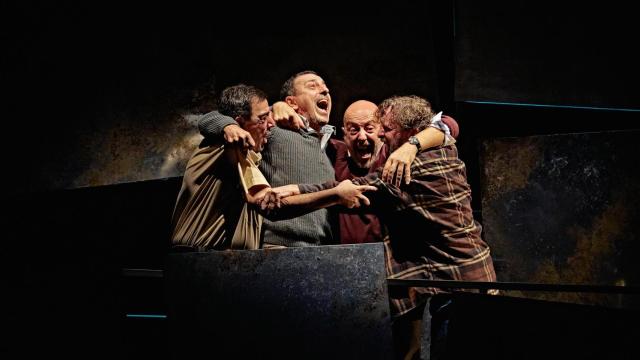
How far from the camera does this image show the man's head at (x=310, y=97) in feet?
9.91

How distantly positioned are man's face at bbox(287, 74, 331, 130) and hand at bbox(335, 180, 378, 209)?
2.11 ft

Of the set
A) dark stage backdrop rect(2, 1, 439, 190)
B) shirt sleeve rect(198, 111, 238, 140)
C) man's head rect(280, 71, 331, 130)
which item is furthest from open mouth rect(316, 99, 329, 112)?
shirt sleeve rect(198, 111, 238, 140)

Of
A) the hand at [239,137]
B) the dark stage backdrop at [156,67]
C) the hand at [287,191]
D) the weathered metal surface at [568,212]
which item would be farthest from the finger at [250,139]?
the weathered metal surface at [568,212]

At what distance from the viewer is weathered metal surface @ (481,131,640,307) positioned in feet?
9.86

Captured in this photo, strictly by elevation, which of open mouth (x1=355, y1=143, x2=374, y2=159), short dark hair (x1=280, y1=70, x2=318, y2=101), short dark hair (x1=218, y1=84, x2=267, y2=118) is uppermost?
short dark hair (x1=280, y1=70, x2=318, y2=101)

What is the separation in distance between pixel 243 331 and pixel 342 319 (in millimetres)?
387

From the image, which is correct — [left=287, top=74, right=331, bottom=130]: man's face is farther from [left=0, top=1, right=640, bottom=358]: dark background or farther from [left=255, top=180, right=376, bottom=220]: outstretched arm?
[left=255, top=180, right=376, bottom=220]: outstretched arm

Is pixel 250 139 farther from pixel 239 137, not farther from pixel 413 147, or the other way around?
pixel 413 147

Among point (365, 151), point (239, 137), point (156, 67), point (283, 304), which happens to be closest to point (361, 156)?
point (365, 151)

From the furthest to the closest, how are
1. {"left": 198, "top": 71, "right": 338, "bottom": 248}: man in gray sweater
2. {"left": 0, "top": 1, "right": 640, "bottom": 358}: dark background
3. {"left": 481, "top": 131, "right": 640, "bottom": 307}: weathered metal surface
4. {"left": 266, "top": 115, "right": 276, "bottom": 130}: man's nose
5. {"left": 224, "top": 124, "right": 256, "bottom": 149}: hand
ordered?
{"left": 0, "top": 1, "right": 640, "bottom": 358}: dark background
{"left": 481, "top": 131, "right": 640, "bottom": 307}: weathered metal surface
{"left": 266, "top": 115, "right": 276, "bottom": 130}: man's nose
{"left": 198, "top": 71, "right": 338, "bottom": 248}: man in gray sweater
{"left": 224, "top": 124, "right": 256, "bottom": 149}: hand

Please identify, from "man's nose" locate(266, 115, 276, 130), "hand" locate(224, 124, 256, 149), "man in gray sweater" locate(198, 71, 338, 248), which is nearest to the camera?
"hand" locate(224, 124, 256, 149)

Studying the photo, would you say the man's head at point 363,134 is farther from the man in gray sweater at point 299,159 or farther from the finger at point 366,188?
the finger at point 366,188

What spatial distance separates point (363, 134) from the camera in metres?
2.87

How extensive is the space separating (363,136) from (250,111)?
0.58 m
